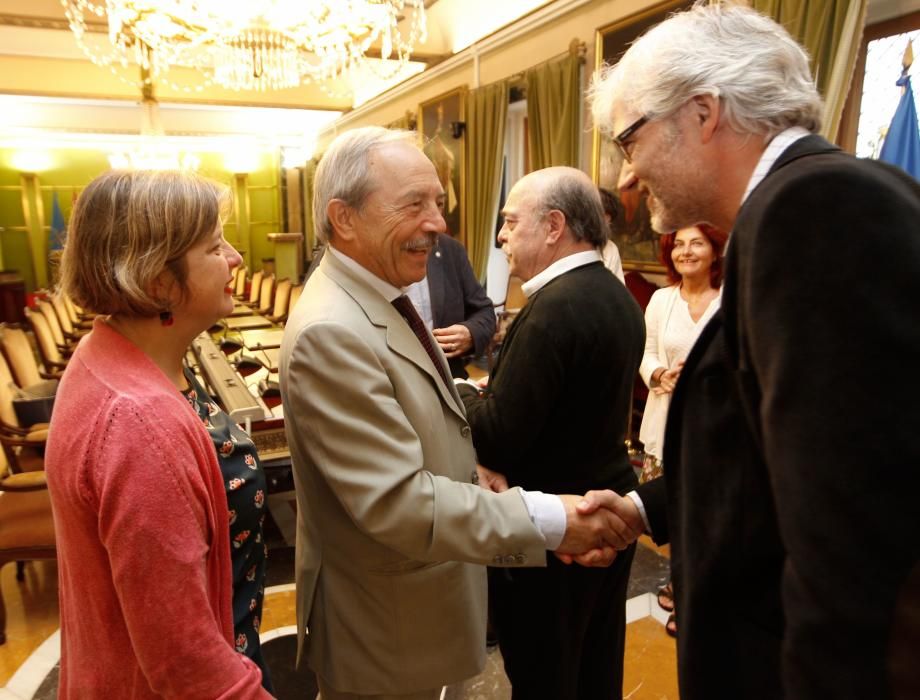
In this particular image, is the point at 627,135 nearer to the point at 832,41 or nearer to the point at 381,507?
the point at 381,507

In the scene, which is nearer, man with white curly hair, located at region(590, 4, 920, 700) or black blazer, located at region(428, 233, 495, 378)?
man with white curly hair, located at region(590, 4, 920, 700)

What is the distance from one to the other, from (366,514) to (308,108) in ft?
33.7

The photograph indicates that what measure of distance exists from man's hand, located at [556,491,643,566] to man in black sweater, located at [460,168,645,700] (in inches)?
10.5

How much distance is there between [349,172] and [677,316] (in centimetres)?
227

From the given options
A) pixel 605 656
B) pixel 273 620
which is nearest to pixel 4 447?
pixel 273 620

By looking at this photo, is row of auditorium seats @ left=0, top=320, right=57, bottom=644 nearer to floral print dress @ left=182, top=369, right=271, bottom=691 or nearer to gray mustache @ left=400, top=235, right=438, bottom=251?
floral print dress @ left=182, top=369, right=271, bottom=691

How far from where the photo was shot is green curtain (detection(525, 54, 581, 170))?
538 cm

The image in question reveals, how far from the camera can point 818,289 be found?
2.29 ft

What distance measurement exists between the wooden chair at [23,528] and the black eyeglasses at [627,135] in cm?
279

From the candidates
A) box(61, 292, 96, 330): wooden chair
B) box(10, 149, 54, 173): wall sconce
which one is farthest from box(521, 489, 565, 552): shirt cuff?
box(10, 149, 54, 173): wall sconce

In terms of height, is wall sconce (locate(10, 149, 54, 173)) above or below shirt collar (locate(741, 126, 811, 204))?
above

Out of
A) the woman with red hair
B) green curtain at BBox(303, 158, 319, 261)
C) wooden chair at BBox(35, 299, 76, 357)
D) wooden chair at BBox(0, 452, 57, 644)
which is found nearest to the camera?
wooden chair at BBox(0, 452, 57, 644)

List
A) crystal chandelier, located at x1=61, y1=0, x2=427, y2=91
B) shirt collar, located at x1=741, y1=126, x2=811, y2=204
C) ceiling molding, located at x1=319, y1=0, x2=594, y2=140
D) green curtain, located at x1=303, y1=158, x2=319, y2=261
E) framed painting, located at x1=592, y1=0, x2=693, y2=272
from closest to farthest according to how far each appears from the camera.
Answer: shirt collar, located at x1=741, y1=126, x2=811, y2=204, crystal chandelier, located at x1=61, y1=0, x2=427, y2=91, framed painting, located at x1=592, y1=0, x2=693, y2=272, ceiling molding, located at x1=319, y1=0, x2=594, y2=140, green curtain, located at x1=303, y1=158, x2=319, y2=261

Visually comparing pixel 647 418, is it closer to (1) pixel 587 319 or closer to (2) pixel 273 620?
(1) pixel 587 319
